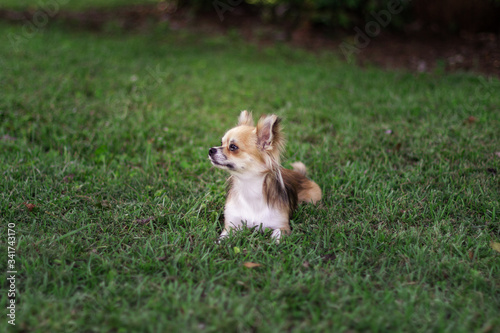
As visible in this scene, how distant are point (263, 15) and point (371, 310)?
871 cm

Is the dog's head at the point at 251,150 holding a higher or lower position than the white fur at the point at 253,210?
higher

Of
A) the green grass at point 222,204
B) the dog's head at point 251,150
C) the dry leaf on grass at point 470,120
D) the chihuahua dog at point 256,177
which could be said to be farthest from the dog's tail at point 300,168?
the dry leaf on grass at point 470,120

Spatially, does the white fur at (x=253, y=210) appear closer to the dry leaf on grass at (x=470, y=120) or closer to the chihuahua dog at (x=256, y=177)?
the chihuahua dog at (x=256, y=177)

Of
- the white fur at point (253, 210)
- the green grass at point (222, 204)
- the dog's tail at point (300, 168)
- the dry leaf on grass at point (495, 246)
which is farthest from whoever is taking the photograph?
the dog's tail at point (300, 168)

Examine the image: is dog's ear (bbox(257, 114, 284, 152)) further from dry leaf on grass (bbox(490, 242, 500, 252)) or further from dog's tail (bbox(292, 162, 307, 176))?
dry leaf on grass (bbox(490, 242, 500, 252))

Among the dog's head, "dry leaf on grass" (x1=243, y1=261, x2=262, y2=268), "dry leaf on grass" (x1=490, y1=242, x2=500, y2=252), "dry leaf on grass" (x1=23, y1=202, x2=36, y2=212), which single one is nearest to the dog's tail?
the dog's head

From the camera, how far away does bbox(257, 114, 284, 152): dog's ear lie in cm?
311

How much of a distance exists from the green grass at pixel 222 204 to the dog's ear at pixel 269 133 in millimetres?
706

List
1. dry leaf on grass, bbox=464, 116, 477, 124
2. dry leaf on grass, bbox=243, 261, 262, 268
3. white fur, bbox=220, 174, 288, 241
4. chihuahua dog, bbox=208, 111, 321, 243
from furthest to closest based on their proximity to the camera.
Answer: dry leaf on grass, bbox=464, 116, 477, 124 < white fur, bbox=220, 174, 288, 241 < chihuahua dog, bbox=208, 111, 321, 243 < dry leaf on grass, bbox=243, 261, 262, 268

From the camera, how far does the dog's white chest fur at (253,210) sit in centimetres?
330

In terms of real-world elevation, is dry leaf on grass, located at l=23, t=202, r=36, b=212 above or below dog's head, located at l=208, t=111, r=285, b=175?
below

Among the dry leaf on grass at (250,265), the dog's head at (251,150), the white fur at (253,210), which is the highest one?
the dog's head at (251,150)

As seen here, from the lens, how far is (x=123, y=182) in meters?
4.03

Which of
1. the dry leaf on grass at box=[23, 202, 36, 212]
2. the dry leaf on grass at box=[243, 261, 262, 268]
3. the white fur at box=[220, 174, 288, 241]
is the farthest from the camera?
the dry leaf on grass at box=[23, 202, 36, 212]
